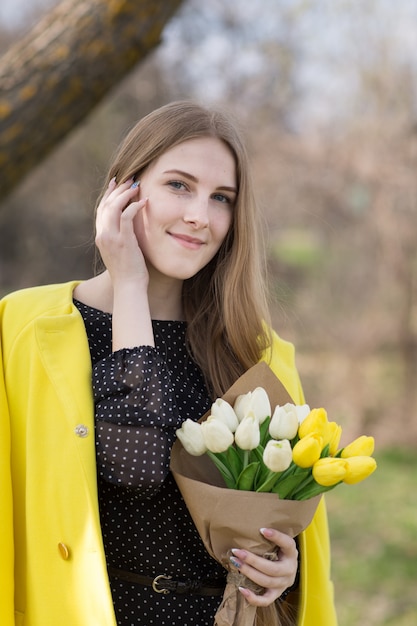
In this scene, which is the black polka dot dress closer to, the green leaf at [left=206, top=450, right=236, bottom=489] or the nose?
the green leaf at [left=206, top=450, right=236, bottom=489]

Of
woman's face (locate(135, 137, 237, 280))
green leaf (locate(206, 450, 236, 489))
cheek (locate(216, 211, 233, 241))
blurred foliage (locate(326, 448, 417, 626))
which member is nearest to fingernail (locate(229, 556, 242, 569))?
green leaf (locate(206, 450, 236, 489))

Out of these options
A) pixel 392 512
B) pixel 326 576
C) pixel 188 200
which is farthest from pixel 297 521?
pixel 392 512

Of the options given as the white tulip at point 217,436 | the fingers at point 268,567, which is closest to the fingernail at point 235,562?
the fingers at point 268,567

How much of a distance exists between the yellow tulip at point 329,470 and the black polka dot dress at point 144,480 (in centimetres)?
39

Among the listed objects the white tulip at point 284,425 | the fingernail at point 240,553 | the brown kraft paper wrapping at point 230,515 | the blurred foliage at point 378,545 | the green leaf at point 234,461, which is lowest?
the blurred foliage at point 378,545

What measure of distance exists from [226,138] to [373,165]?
208 inches

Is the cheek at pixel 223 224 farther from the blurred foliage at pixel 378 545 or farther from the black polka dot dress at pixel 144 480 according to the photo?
the blurred foliage at pixel 378 545

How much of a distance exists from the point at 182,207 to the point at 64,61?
161 cm

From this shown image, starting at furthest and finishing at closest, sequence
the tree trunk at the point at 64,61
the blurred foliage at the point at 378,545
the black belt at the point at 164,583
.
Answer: the blurred foliage at the point at 378,545, the tree trunk at the point at 64,61, the black belt at the point at 164,583

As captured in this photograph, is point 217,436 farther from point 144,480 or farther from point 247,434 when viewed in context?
point 144,480

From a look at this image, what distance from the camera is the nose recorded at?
7.14 feet

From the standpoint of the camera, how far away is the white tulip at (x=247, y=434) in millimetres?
1851

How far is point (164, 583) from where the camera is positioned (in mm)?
2137

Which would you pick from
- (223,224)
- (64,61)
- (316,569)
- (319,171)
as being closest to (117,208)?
(223,224)
